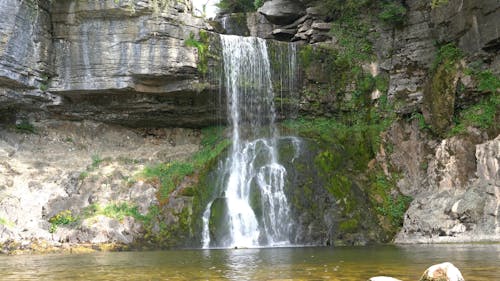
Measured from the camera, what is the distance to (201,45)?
64.4 ft

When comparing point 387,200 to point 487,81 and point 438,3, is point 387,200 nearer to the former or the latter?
point 487,81

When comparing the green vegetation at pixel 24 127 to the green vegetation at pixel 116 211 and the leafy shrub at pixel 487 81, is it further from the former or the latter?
the leafy shrub at pixel 487 81

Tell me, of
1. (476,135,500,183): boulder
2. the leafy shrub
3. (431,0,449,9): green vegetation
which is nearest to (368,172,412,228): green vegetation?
(476,135,500,183): boulder

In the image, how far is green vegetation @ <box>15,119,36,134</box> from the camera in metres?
21.0

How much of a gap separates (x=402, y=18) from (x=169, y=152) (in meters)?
11.7

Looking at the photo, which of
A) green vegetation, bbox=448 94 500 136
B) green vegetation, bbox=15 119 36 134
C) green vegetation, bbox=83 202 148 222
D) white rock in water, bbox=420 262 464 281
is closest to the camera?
white rock in water, bbox=420 262 464 281

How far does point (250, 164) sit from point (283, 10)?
9496 millimetres

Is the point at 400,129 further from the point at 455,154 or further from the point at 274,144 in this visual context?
the point at 274,144

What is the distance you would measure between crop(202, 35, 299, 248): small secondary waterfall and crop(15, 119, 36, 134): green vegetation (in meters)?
8.37

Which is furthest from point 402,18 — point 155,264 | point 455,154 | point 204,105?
point 155,264

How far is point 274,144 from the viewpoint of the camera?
19.5 meters

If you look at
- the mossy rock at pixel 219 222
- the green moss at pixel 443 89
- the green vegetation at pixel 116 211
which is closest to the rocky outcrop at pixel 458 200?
the green moss at pixel 443 89

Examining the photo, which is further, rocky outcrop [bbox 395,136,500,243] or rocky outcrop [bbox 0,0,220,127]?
rocky outcrop [bbox 0,0,220,127]

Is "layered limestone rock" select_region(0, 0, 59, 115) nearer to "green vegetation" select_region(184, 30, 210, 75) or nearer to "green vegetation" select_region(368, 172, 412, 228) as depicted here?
"green vegetation" select_region(184, 30, 210, 75)
